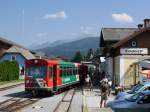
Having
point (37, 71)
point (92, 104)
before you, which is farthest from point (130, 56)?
point (92, 104)

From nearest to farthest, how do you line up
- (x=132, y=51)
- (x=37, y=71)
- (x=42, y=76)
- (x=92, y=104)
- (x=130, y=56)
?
(x=92, y=104) → (x=42, y=76) → (x=37, y=71) → (x=130, y=56) → (x=132, y=51)

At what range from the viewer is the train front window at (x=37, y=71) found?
36.0 m

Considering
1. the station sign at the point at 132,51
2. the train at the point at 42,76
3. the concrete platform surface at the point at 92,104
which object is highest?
the station sign at the point at 132,51

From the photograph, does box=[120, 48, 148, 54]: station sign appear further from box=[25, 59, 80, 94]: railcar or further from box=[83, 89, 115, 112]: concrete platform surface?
box=[83, 89, 115, 112]: concrete platform surface

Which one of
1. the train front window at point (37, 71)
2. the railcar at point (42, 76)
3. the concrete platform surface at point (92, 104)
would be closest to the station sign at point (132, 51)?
the railcar at point (42, 76)

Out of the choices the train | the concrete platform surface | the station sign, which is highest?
the station sign

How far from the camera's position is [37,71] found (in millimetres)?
36344

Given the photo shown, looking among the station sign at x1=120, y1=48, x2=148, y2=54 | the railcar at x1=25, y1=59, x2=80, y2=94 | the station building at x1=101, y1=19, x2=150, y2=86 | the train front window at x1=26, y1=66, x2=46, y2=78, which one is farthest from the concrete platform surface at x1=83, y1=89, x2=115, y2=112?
the station sign at x1=120, y1=48, x2=148, y2=54

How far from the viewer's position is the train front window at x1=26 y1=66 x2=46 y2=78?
3603cm

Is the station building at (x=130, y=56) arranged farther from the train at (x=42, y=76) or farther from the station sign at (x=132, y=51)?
the train at (x=42, y=76)

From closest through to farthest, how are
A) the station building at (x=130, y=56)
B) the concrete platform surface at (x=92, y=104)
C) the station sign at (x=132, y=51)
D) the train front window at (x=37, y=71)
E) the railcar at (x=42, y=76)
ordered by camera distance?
1. the concrete platform surface at (x=92, y=104)
2. the railcar at (x=42, y=76)
3. the train front window at (x=37, y=71)
4. the station building at (x=130, y=56)
5. the station sign at (x=132, y=51)

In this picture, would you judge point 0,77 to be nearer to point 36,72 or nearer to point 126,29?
point 126,29

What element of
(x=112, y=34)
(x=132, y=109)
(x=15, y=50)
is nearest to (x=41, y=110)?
(x=132, y=109)

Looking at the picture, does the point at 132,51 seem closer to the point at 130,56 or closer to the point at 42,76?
the point at 130,56
